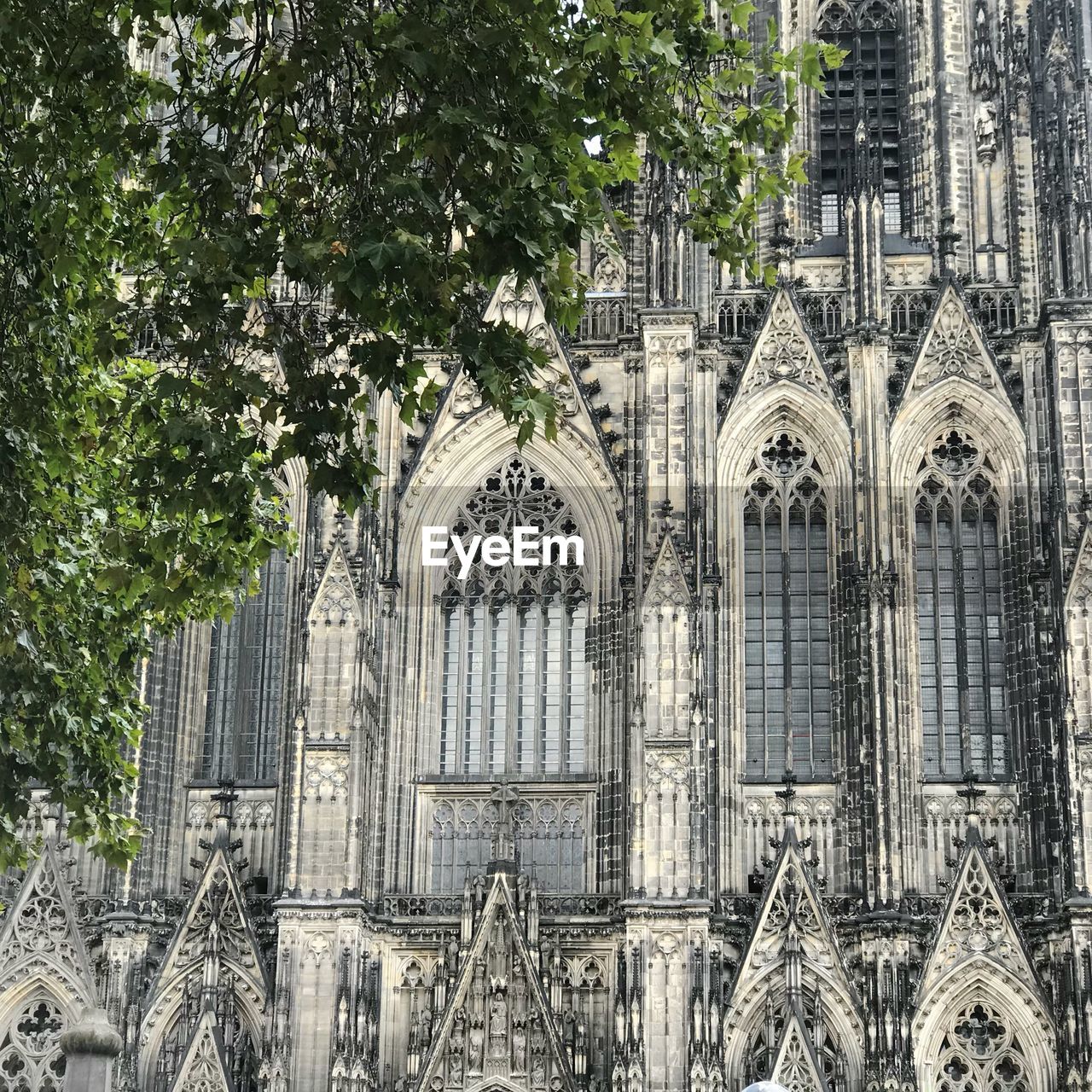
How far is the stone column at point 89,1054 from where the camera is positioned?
15.6 m

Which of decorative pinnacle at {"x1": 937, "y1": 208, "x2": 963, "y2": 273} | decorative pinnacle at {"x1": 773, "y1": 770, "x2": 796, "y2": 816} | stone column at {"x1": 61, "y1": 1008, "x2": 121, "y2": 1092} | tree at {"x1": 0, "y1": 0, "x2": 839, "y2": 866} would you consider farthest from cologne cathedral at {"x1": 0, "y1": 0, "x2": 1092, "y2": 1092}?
stone column at {"x1": 61, "y1": 1008, "x2": 121, "y2": 1092}

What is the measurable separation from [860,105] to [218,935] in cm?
1770

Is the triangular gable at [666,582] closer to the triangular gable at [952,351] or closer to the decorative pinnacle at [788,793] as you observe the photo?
the decorative pinnacle at [788,793]

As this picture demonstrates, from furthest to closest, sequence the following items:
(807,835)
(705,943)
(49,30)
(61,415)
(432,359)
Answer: (432,359)
(807,835)
(705,943)
(61,415)
(49,30)

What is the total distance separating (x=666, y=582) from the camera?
1216 inches

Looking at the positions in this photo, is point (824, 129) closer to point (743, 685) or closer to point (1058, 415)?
point (1058, 415)

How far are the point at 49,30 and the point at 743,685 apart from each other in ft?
60.6

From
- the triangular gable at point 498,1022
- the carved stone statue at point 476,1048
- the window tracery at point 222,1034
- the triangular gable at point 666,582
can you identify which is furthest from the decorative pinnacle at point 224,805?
→ the triangular gable at point 666,582

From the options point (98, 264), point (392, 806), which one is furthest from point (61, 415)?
point (392, 806)

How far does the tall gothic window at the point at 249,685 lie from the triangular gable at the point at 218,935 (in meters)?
1.75

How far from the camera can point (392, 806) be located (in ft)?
104

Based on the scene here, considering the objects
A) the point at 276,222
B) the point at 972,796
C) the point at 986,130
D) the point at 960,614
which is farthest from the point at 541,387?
the point at 276,222

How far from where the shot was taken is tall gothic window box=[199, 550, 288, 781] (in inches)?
1291

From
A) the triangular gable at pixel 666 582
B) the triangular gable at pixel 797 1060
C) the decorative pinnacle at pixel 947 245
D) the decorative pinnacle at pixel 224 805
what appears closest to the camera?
the triangular gable at pixel 797 1060
